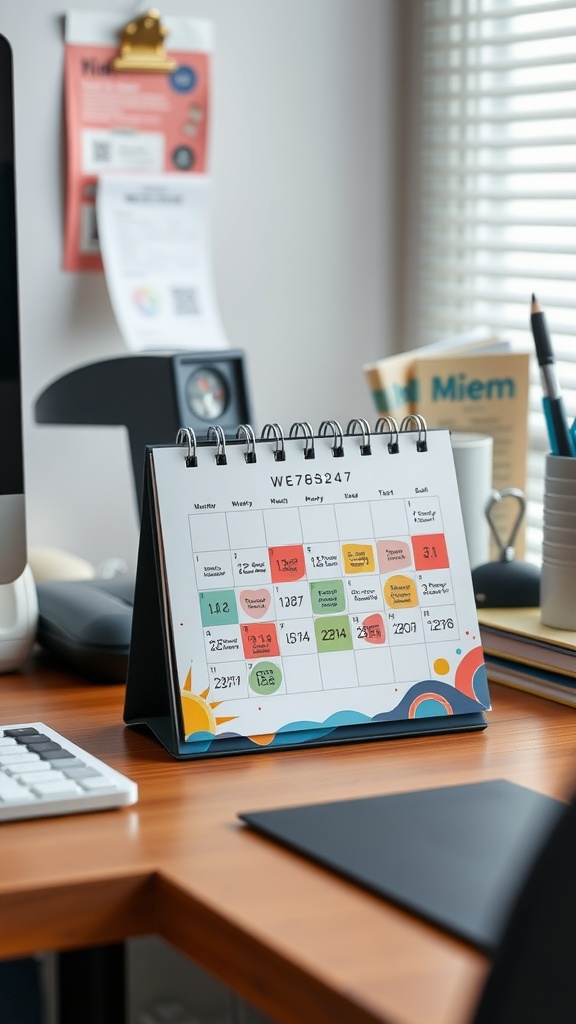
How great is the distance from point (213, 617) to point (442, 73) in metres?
1.20

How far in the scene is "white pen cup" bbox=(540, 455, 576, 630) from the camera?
1.02 m

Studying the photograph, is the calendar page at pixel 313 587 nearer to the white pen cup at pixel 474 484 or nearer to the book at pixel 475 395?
the white pen cup at pixel 474 484

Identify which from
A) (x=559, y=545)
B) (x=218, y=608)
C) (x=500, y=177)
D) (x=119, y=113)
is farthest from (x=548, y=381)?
(x=119, y=113)

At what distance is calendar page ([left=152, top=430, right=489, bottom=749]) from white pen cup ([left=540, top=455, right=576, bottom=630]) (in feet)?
0.36

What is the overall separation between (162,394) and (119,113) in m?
0.54

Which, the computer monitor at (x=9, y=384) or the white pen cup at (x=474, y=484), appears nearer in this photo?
the computer monitor at (x=9, y=384)

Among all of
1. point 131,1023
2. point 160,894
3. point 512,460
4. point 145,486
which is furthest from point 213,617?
point 131,1023

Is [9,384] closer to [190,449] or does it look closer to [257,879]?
[190,449]

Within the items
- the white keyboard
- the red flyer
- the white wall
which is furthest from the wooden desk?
the red flyer

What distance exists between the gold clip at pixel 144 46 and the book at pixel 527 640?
94cm

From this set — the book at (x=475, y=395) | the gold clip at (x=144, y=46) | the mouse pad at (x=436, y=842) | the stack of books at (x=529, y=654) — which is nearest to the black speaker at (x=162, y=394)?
the book at (x=475, y=395)

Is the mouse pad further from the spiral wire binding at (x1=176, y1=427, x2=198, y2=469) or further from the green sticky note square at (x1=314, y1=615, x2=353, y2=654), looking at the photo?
the spiral wire binding at (x1=176, y1=427, x2=198, y2=469)

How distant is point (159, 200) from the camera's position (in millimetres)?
1717

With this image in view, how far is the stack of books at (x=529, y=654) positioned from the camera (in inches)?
39.1
